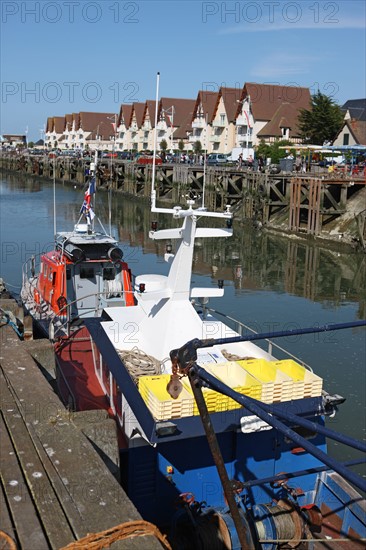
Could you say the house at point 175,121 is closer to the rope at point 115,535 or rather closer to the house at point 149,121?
the house at point 149,121

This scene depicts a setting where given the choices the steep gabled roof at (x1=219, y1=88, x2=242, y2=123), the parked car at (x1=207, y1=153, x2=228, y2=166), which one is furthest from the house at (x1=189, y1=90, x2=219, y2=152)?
the parked car at (x1=207, y1=153, x2=228, y2=166)

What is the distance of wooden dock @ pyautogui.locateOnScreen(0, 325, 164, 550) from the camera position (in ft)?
13.5

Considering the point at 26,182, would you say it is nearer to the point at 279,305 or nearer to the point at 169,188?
the point at 169,188

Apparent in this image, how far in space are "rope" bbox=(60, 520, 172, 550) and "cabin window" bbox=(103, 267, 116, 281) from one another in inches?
459

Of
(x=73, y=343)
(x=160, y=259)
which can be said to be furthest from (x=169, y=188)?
(x=73, y=343)

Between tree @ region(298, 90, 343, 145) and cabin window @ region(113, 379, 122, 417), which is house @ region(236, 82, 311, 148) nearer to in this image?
tree @ region(298, 90, 343, 145)

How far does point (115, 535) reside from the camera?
4.04 m

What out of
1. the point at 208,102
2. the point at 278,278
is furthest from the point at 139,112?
the point at 278,278

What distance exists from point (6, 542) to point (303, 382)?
591 cm

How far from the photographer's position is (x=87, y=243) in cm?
1517

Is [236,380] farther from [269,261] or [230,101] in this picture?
[230,101]

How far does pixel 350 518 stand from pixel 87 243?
30.3 ft

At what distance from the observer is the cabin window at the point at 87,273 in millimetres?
15625

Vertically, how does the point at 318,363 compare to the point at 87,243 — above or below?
below
